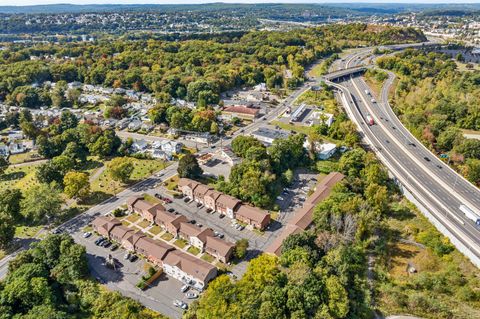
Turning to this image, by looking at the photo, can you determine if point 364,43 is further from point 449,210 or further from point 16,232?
point 16,232

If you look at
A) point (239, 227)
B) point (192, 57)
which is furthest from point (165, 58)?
point (239, 227)

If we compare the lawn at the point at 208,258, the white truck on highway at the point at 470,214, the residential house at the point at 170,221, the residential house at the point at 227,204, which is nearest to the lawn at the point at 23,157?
the residential house at the point at 170,221

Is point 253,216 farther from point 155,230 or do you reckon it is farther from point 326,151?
point 326,151

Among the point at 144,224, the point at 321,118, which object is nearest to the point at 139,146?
the point at 144,224

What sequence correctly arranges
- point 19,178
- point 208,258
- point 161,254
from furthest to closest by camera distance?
point 19,178, point 208,258, point 161,254

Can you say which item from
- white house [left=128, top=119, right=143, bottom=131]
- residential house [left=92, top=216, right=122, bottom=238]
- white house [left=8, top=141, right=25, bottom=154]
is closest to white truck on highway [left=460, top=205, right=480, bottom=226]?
residential house [left=92, top=216, right=122, bottom=238]

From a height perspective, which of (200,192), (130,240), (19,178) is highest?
(200,192)
